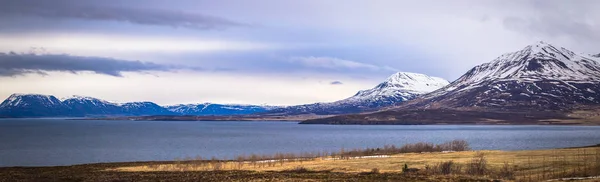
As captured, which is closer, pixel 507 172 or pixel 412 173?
pixel 507 172

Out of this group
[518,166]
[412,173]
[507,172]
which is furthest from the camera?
[518,166]

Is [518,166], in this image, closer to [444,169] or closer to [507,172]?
[507,172]

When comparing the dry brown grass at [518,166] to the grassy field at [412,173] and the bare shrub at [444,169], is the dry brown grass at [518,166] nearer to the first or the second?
the grassy field at [412,173]

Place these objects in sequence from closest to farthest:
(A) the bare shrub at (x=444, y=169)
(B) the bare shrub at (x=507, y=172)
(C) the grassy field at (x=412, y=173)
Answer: (C) the grassy field at (x=412, y=173)
(B) the bare shrub at (x=507, y=172)
(A) the bare shrub at (x=444, y=169)

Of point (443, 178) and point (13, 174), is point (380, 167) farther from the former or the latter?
point (13, 174)

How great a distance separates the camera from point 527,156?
2820 inches

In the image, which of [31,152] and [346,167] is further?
[31,152]

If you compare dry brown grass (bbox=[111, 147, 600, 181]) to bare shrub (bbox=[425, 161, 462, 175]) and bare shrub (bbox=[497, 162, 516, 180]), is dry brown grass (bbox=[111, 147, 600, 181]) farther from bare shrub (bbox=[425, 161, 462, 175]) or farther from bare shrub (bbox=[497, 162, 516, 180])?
bare shrub (bbox=[425, 161, 462, 175])

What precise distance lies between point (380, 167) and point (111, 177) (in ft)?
87.5

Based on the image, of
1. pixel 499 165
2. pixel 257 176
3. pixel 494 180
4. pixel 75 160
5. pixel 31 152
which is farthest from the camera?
pixel 31 152

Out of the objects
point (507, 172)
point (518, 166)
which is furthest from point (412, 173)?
point (518, 166)

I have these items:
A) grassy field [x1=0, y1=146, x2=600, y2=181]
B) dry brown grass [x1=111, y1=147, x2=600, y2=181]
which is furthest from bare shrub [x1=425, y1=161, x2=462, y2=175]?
dry brown grass [x1=111, y1=147, x2=600, y2=181]

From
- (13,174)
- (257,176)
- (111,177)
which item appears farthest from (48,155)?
(257,176)

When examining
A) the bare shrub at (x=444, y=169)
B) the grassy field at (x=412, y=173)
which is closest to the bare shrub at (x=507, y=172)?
the grassy field at (x=412, y=173)
